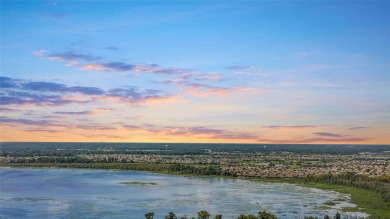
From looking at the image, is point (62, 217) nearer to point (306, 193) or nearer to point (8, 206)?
point (8, 206)

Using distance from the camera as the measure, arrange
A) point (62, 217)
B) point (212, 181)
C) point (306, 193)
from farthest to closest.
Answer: point (212, 181), point (306, 193), point (62, 217)

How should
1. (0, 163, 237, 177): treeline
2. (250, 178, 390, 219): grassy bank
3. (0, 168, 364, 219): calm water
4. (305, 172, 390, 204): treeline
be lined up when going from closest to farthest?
(0, 168, 364, 219): calm water
(250, 178, 390, 219): grassy bank
(305, 172, 390, 204): treeline
(0, 163, 237, 177): treeline

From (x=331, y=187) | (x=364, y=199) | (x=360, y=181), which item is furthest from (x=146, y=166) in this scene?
(x=364, y=199)

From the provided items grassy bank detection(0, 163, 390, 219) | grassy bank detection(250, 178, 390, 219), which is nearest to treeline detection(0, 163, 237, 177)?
grassy bank detection(0, 163, 390, 219)

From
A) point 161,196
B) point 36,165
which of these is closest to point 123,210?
point 161,196

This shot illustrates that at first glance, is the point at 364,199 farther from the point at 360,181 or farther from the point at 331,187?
the point at 360,181

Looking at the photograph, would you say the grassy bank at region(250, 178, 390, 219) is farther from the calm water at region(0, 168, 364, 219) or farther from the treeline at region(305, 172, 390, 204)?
the calm water at region(0, 168, 364, 219)
